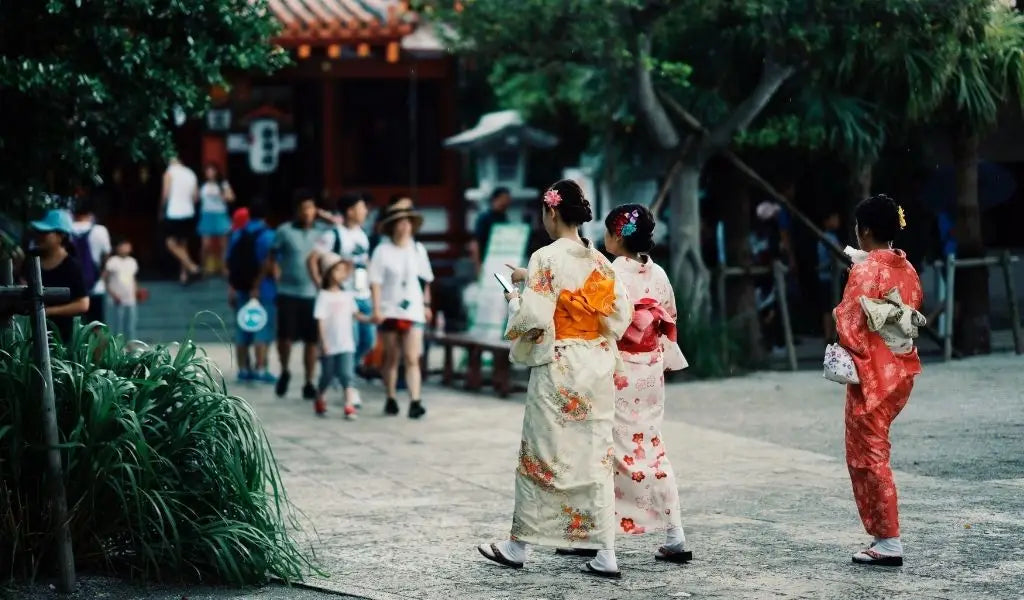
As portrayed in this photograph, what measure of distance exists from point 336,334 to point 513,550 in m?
6.17

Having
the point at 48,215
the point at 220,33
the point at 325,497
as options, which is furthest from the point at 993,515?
the point at 48,215

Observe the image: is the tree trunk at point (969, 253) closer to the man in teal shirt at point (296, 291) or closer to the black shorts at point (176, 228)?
the man in teal shirt at point (296, 291)

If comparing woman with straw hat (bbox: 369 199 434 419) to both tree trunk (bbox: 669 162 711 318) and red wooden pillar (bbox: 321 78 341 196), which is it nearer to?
tree trunk (bbox: 669 162 711 318)

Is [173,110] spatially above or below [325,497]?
above

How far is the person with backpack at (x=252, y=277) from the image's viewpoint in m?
15.7

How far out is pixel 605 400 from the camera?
7.11 m

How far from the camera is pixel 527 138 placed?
22.1 m

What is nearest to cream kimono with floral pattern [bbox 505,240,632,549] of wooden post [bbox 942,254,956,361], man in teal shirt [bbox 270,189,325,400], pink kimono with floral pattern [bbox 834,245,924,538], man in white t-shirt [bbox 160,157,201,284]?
pink kimono with floral pattern [bbox 834,245,924,538]

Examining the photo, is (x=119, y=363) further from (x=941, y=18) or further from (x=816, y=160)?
(x=816, y=160)

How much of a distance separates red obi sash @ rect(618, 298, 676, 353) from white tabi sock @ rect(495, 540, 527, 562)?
100cm

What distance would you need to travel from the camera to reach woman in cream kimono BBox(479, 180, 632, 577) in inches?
276

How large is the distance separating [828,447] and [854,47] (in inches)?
195

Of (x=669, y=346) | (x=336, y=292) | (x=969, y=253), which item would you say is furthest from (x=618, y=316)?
(x=969, y=253)

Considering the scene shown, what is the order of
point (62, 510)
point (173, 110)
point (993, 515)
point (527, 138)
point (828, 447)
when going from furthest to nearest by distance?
point (527, 138), point (828, 447), point (173, 110), point (993, 515), point (62, 510)
